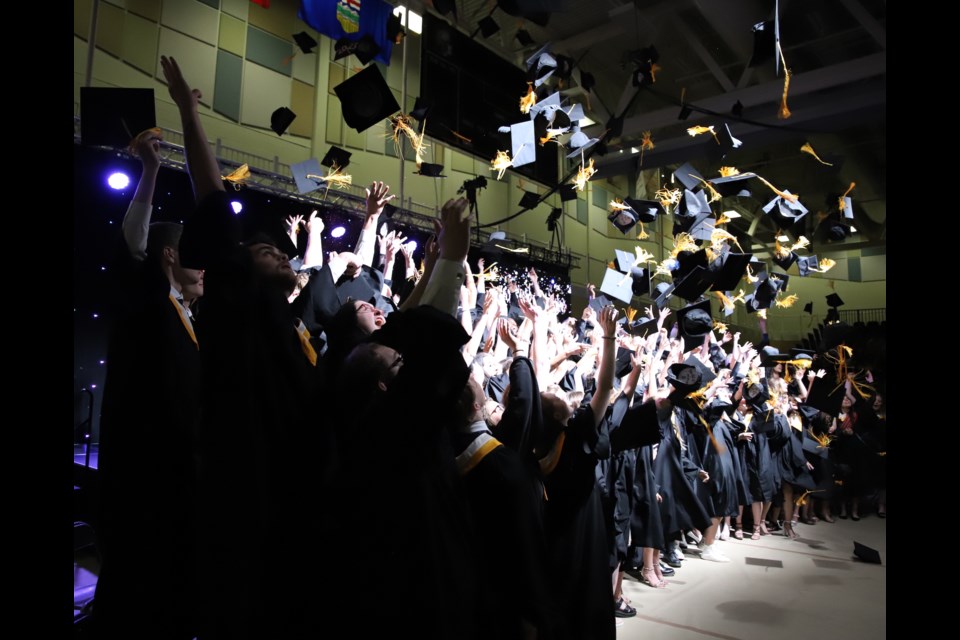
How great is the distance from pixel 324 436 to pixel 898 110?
52.4 inches

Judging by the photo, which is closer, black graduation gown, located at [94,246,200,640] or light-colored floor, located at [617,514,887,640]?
black graduation gown, located at [94,246,200,640]

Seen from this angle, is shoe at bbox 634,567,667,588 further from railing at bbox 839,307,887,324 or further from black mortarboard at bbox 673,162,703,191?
railing at bbox 839,307,887,324

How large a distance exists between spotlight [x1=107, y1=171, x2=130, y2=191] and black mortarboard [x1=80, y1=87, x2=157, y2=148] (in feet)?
15.0

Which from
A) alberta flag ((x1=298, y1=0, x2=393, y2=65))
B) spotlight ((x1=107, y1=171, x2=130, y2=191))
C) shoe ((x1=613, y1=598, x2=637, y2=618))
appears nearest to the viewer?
shoe ((x1=613, y1=598, x2=637, y2=618))

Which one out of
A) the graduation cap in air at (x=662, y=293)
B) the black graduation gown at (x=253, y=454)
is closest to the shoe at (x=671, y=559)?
the graduation cap in air at (x=662, y=293)

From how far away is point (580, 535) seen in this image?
2207mm

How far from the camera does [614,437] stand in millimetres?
2941

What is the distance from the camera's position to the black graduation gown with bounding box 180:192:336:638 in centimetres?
117

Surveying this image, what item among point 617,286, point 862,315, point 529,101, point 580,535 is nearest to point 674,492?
point 617,286

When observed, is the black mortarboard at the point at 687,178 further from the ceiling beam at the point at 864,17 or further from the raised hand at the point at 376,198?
the ceiling beam at the point at 864,17

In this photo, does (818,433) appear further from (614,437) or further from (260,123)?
(260,123)

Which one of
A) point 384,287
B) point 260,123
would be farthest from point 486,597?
point 260,123

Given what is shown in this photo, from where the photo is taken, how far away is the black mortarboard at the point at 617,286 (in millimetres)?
4195

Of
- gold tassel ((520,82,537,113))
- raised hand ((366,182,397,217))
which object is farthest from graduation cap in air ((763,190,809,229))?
raised hand ((366,182,397,217))
